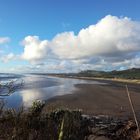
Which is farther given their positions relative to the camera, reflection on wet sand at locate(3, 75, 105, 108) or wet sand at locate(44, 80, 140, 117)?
reflection on wet sand at locate(3, 75, 105, 108)

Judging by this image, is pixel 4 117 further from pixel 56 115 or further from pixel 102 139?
pixel 56 115

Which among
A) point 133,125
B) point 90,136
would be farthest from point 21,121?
point 133,125

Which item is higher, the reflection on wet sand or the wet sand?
the reflection on wet sand

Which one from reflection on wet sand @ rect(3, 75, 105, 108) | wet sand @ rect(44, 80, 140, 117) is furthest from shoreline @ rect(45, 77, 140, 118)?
reflection on wet sand @ rect(3, 75, 105, 108)

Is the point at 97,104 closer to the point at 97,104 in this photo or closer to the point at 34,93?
the point at 97,104

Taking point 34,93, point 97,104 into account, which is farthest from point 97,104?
point 34,93

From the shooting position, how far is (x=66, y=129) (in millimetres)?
7691

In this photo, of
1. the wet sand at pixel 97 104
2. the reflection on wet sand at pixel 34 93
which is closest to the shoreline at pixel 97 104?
the wet sand at pixel 97 104

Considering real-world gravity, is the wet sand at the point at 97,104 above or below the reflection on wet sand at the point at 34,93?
below

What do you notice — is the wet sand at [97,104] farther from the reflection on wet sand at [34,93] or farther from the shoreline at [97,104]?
the reflection on wet sand at [34,93]

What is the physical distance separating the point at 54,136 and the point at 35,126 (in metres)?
2.09

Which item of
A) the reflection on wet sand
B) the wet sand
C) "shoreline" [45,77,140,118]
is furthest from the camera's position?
the reflection on wet sand

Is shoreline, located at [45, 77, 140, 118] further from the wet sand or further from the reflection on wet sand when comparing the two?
the reflection on wet sand

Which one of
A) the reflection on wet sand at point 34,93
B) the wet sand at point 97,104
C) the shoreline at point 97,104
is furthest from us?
the reflection on wet sand at point 34,93
